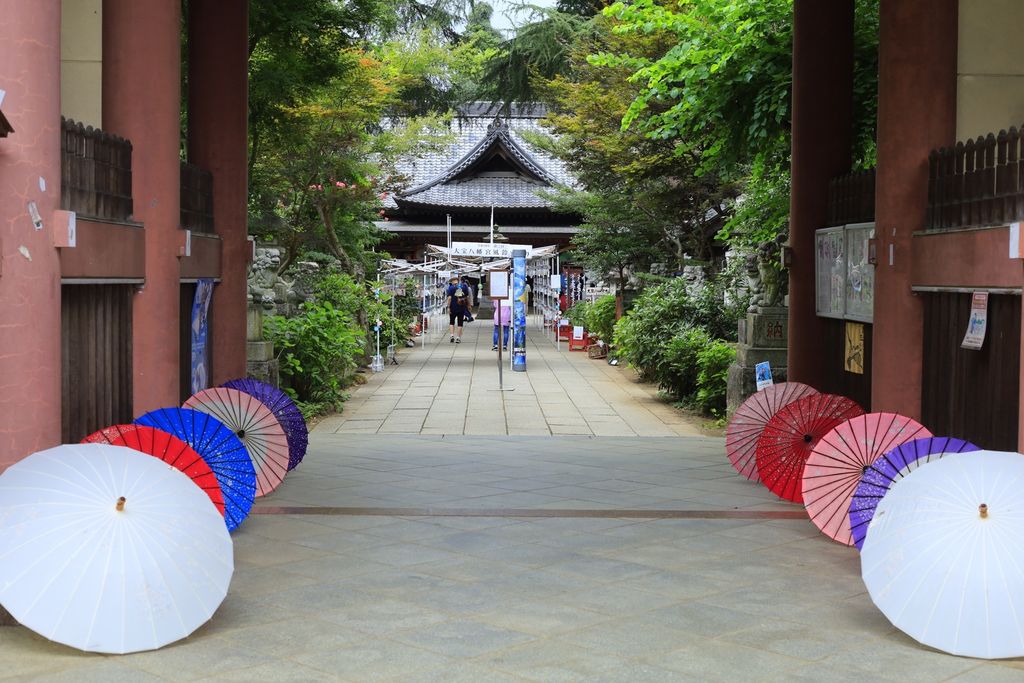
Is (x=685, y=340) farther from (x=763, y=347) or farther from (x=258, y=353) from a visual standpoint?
(x=258, y=353)

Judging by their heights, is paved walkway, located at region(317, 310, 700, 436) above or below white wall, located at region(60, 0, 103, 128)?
below

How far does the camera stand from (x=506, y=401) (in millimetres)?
18219

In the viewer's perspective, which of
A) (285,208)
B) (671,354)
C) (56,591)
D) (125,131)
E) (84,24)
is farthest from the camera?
(285,208)

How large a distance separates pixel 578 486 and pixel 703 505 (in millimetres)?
1283

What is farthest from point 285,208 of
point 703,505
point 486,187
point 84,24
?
point 486,187

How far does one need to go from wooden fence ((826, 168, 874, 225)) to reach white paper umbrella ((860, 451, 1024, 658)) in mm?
4959

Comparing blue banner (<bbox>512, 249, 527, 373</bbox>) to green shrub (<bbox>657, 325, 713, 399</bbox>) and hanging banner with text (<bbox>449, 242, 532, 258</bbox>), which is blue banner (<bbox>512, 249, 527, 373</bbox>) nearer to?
green shrub (<bbox>657, 325, 713, 399</bbox>)

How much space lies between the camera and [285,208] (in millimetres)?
24469

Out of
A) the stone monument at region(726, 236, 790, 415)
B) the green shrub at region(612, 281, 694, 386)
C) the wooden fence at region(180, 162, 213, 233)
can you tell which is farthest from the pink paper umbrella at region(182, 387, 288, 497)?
the green shrub at region(612, 281, 694, 386)

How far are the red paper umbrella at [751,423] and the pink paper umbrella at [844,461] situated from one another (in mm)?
2229

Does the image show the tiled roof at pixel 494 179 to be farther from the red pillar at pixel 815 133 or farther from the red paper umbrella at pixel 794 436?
the red paper umbrella at pixel 794 436

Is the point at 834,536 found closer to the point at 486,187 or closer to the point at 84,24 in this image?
the point at 84,24

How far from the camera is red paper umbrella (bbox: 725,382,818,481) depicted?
9961 mm

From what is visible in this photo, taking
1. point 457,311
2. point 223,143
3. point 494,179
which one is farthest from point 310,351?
point 494,179
